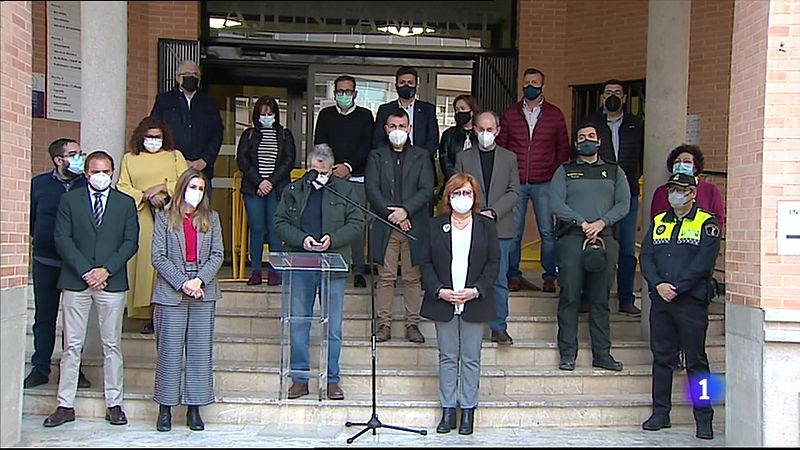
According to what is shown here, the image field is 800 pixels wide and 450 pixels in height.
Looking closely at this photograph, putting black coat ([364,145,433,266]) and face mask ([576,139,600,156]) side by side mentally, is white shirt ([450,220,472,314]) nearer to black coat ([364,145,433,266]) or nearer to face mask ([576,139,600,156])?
black coat ([364,145,433,266])

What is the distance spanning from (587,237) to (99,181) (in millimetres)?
3780

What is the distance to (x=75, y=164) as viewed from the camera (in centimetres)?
676

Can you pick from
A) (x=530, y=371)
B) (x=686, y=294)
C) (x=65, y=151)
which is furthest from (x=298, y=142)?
(x=686, y=294)

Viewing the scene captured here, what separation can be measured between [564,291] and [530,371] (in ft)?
2.30

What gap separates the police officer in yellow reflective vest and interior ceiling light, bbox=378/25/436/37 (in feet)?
15.9

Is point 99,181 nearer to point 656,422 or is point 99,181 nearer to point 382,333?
point 382,333

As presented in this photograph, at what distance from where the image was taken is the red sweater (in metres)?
7.87

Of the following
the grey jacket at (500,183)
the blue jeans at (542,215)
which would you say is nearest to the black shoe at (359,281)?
the blue jeans at (542,215)

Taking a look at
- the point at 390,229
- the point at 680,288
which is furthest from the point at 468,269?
the point at 680,288

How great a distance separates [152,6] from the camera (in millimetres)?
8992

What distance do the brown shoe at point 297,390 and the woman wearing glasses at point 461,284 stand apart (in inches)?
42.8

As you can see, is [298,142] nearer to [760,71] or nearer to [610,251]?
[610,251]

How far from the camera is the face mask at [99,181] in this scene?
249 inches

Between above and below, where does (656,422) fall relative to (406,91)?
below
